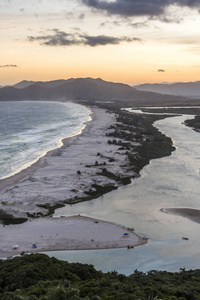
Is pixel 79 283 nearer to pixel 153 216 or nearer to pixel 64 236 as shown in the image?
pixel 64 236

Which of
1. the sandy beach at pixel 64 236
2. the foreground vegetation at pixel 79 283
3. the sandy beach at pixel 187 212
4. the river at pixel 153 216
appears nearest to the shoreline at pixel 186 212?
the sandy beach at pixel 187 212

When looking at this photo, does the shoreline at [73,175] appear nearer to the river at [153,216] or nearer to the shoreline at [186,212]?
the river at [153,216]

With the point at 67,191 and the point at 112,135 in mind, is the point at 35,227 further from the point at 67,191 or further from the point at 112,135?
the point at 112,135

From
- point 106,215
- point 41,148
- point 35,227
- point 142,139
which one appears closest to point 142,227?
point 106,215

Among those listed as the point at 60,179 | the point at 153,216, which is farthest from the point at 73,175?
the point at 153,216

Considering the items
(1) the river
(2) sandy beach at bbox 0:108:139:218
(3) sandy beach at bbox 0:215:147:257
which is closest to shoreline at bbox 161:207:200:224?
(1) the river
